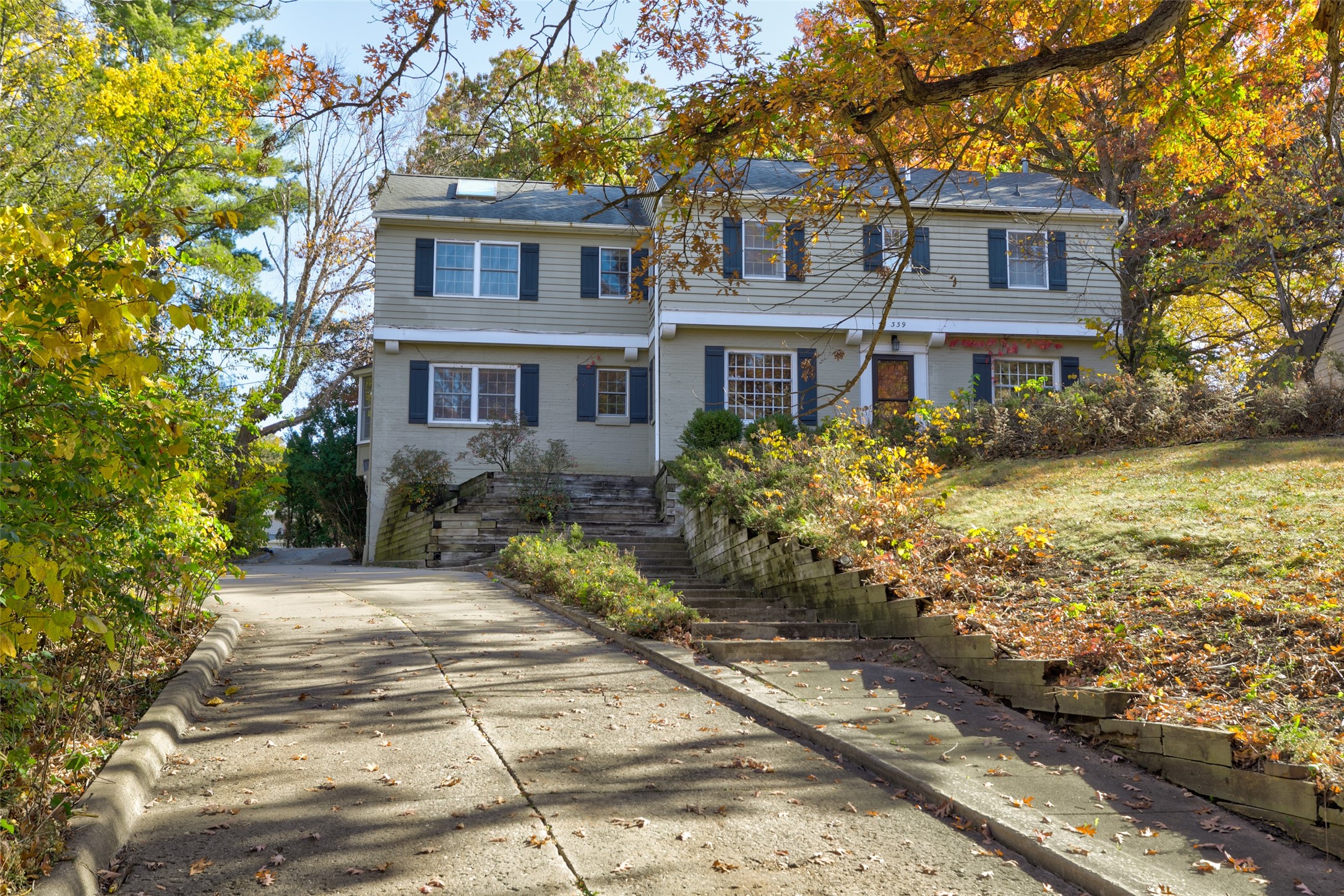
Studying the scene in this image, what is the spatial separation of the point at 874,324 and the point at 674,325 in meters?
4.02

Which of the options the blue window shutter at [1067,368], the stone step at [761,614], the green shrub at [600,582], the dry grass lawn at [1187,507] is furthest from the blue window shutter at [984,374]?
the stone step at [761,614]

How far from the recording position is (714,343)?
19.6m

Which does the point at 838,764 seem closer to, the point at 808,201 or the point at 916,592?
the point at 916,592

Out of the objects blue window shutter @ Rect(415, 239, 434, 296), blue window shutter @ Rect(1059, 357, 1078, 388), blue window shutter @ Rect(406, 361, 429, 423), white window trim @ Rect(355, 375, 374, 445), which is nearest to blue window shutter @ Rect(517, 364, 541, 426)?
blue window shutter @ Rect(406, 361, 429, 423)

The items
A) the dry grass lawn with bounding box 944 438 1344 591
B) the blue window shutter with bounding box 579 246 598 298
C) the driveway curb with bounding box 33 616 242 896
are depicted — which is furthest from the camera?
the blue window shutter with bounding box 579 246 598 298

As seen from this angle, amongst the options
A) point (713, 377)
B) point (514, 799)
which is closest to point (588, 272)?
point (713, 377)

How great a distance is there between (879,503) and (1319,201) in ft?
43.4

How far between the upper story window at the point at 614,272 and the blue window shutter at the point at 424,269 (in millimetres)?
3450

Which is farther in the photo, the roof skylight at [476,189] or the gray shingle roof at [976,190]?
the roof skylight at [476,189]

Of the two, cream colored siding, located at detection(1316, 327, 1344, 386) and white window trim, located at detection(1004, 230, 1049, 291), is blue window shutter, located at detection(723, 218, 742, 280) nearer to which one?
white window trim, located at detection(1004, 230, 1049, 291)

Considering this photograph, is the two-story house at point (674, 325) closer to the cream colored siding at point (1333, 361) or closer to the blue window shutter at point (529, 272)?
the blue window shutter at point (529, 272)

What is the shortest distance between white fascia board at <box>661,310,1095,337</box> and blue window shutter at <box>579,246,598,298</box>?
2.40 meters

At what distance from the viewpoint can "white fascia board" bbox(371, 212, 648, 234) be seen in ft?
65.4

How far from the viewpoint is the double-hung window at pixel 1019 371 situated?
20.1 m
